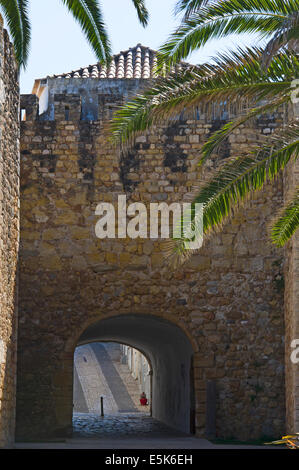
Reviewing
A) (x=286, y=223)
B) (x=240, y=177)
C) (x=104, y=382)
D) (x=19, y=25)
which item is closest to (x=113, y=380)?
(x=104, y=382)

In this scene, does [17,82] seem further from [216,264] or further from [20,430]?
[20,430]

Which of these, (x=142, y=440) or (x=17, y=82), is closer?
(x=17, y=82)

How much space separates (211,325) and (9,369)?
3.38 metres

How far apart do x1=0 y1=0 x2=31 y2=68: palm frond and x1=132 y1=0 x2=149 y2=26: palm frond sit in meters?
1.60

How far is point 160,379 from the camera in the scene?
19.5 meters

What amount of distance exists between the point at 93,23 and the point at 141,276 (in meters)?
4.29

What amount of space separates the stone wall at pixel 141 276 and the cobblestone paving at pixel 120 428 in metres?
1.61

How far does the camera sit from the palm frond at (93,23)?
429 inches

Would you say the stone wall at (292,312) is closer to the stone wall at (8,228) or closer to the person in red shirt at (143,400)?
the stone wall at (8,228)

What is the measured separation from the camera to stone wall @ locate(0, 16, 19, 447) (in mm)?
11352
